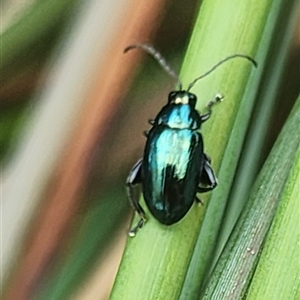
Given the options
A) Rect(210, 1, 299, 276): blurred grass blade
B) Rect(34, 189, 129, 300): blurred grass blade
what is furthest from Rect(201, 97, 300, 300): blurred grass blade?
Rect(34, 189, 129, 300): blurred grass blade

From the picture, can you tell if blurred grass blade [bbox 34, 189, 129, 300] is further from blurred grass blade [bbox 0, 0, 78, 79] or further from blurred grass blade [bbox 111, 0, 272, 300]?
blurred grass blade [bbox 111, 0, 272, 300]

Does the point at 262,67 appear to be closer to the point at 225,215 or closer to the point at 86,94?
the point at 225,215

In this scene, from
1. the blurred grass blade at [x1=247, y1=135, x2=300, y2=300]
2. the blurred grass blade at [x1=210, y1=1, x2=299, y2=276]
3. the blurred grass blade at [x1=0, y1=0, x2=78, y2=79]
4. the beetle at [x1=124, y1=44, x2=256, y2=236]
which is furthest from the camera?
the blurred grass blade at [x1=0, y1=0, x2=78, y2=79]

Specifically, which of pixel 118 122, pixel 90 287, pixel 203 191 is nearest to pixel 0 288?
pixel 90 287

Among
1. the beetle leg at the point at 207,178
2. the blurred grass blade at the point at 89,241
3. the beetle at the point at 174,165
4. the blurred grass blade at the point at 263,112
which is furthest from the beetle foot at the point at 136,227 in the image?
the blurred grass blade at the point at 89,241

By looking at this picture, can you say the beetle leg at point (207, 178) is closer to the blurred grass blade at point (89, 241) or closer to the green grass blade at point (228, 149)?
the green grass blade at point (228, 149)
